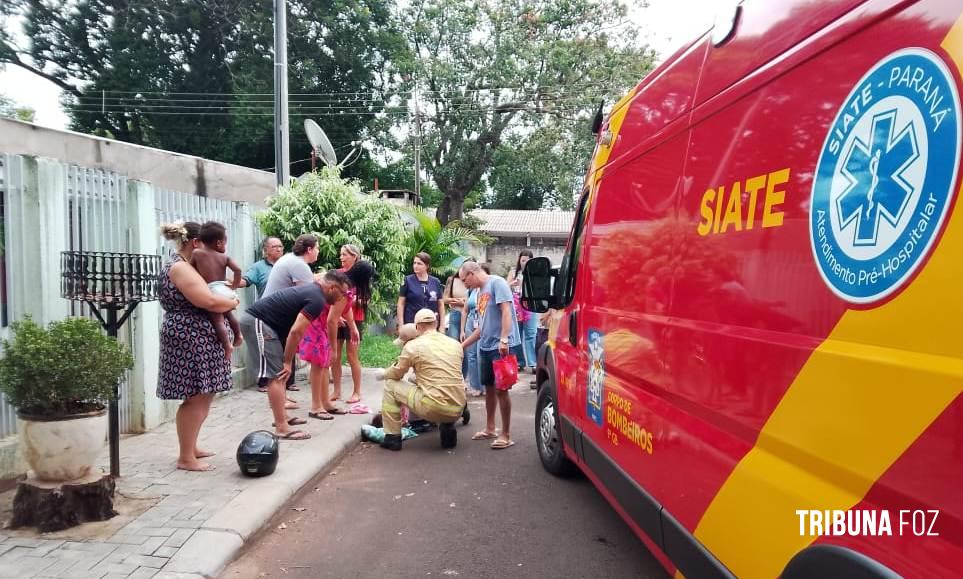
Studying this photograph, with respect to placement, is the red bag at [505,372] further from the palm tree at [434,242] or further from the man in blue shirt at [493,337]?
the palm tree at [434,242]

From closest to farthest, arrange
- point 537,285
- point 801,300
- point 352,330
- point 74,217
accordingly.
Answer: point 801,300 → point 537,285 → point 74,217 → point 352,330

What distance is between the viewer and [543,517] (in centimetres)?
424

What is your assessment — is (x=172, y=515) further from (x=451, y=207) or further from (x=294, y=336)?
(x=451, y=207)

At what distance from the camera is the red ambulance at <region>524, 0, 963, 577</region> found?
4.31 feet

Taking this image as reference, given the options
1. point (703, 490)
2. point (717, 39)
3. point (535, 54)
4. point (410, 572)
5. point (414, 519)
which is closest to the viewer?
point (703, 490)

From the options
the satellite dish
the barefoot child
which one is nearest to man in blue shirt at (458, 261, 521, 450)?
the barefoot child

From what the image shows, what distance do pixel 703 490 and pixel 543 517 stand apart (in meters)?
2.24

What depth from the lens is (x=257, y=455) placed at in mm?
4539

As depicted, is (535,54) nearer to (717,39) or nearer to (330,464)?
(330,464)

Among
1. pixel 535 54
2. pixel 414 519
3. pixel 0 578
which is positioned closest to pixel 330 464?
pixel 414 519

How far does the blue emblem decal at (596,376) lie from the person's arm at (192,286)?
8.59 ft

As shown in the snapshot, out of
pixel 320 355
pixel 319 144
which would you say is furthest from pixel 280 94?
pixel 320 355

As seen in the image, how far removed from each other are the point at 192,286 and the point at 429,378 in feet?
7.13

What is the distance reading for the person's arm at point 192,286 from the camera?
426 cm
